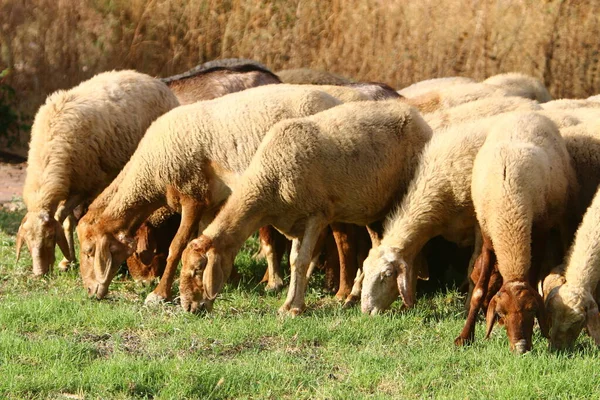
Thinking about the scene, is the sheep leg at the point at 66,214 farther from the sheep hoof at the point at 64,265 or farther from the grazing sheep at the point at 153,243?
the grazing sheep at the point at 153,243

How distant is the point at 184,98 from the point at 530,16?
5.46 m

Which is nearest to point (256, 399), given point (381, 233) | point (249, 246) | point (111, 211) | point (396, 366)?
point (396, 366)

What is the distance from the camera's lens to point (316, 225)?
28.3 ft

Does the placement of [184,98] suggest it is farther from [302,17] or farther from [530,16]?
[530,16]

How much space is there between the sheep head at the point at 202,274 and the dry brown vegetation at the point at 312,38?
737 cm

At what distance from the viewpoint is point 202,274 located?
8.46 m

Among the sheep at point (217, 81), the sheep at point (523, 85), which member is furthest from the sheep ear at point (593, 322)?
the sheep at point (217, 81)

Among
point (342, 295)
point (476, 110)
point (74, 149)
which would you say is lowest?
point (342, 295)

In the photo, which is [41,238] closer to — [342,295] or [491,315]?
[342,295]

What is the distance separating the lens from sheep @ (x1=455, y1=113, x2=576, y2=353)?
7.23 m

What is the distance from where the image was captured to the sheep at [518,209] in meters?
7.23

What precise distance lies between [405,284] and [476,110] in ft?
7.75

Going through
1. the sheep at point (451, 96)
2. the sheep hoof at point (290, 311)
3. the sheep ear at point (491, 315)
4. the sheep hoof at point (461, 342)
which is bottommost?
the sheep hoof at point (290, 311)

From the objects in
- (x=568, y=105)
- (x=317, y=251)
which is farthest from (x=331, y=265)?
(x=568, y=105)
